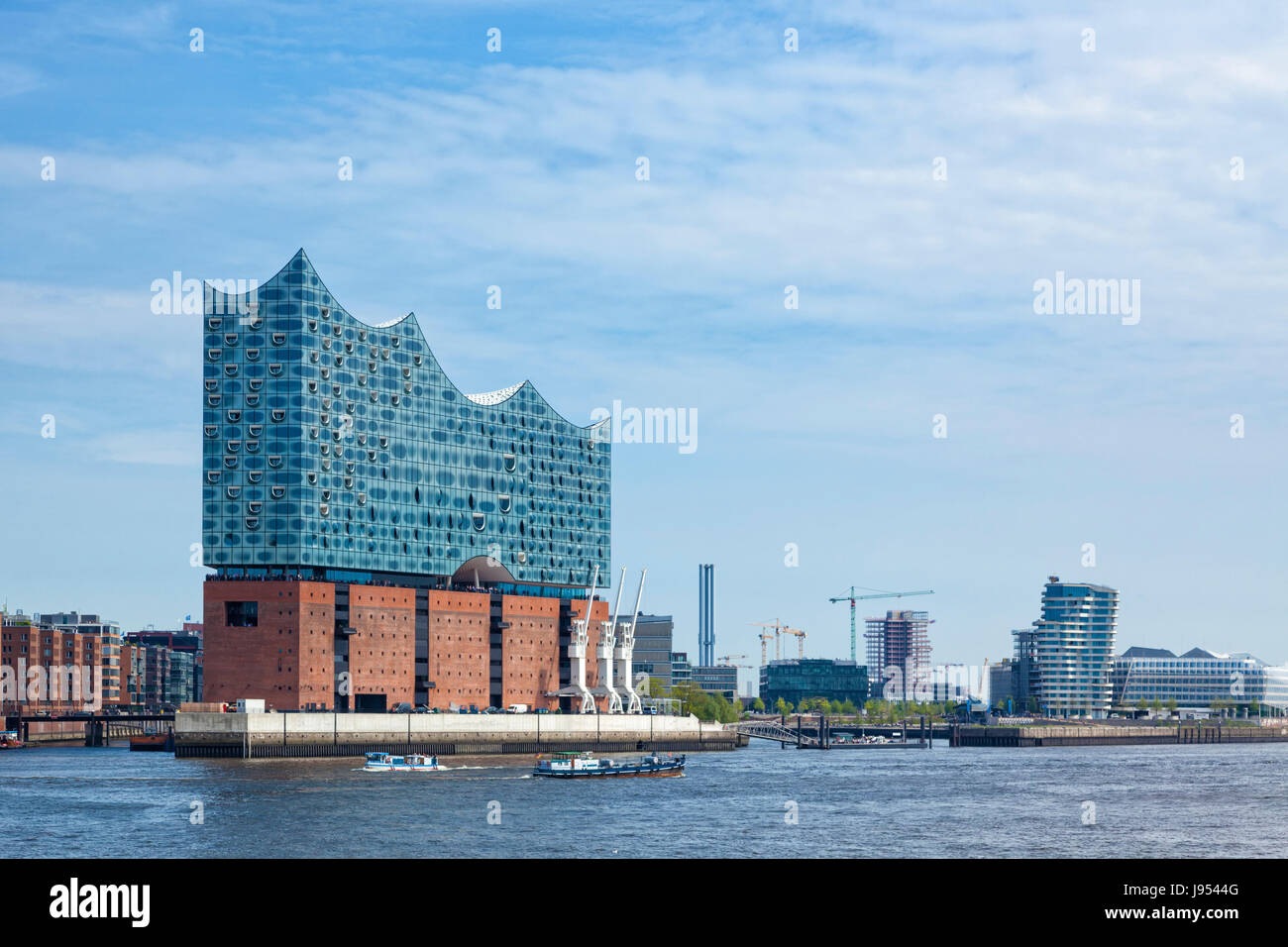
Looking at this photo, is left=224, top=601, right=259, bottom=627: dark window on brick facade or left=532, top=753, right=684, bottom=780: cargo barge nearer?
left=532, top=753, right=684, bottom=780: cargo barge

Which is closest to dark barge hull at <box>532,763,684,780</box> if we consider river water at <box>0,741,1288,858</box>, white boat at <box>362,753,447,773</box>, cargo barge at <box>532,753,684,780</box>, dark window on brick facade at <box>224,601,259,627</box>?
cargo barge at <box>532,753,684,780</box>

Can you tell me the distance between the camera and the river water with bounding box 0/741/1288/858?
3024 inches

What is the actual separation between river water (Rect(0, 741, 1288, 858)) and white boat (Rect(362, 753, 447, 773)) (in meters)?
1.95

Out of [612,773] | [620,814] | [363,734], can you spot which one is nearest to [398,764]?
[612,773]

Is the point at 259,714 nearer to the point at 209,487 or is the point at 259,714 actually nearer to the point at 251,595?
the point at 251,595

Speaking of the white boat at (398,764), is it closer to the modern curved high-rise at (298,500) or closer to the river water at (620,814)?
the river water at (620,814)

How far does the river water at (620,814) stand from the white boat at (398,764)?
1.95m

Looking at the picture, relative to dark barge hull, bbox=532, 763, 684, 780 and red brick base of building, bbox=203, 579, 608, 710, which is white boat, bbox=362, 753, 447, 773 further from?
red brick base of building, bbox=203, 579, 608, 710

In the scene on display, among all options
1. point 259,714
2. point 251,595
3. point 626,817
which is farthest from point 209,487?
point 626,817

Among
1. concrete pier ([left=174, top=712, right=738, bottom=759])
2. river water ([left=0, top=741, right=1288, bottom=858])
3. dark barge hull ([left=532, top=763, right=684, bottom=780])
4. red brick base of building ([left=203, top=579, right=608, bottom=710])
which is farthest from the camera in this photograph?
red brick base of building ([left=203, top=579, right=608, bottom=710])

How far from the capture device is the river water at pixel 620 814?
76.8 meters

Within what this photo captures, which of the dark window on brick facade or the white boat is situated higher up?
the dark window on brick facade

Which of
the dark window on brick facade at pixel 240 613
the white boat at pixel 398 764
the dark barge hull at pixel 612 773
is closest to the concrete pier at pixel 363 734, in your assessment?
the dark window on brick facade at pixel 240 613
